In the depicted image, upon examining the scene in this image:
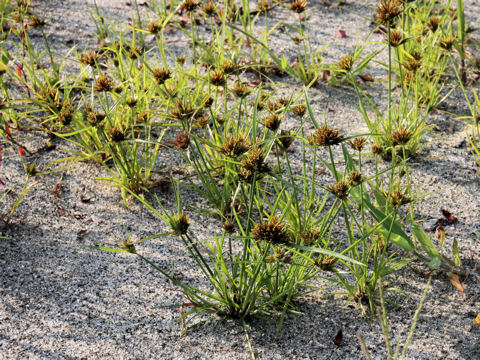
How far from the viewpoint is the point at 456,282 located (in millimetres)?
1701

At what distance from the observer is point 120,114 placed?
2279mm

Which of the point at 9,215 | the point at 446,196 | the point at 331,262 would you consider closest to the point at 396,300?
the point at 331,262

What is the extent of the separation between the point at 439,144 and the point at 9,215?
6.28ft

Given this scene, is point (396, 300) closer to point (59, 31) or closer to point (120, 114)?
point (120, 114)

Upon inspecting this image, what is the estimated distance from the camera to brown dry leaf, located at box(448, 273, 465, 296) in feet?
5.52

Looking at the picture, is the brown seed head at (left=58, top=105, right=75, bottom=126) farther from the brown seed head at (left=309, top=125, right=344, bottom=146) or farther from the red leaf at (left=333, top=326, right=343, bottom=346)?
the red leaf at (left=333, top=326, right=343, bottom=346)

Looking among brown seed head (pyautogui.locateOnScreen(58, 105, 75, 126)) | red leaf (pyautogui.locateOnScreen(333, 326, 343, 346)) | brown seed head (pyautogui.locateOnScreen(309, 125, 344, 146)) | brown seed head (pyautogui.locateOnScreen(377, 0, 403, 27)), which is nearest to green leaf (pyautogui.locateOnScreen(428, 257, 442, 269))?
red leaf (pyautogui.locateOnScreen(333, 326, 343, 346))

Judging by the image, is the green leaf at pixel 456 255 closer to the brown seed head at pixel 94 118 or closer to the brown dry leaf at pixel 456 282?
the brown dry leaf at pixel 456 282

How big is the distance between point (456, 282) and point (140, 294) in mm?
1073

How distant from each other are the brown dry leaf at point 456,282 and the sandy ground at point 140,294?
0.02m

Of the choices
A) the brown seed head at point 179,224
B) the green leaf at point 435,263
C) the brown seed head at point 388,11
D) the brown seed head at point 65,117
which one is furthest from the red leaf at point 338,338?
the brown seed head at point 65,117

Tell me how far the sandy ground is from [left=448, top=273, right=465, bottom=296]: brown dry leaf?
0.07 feet

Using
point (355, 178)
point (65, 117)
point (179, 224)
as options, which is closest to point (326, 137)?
point (355, 178)

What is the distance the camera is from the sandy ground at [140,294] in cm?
153
